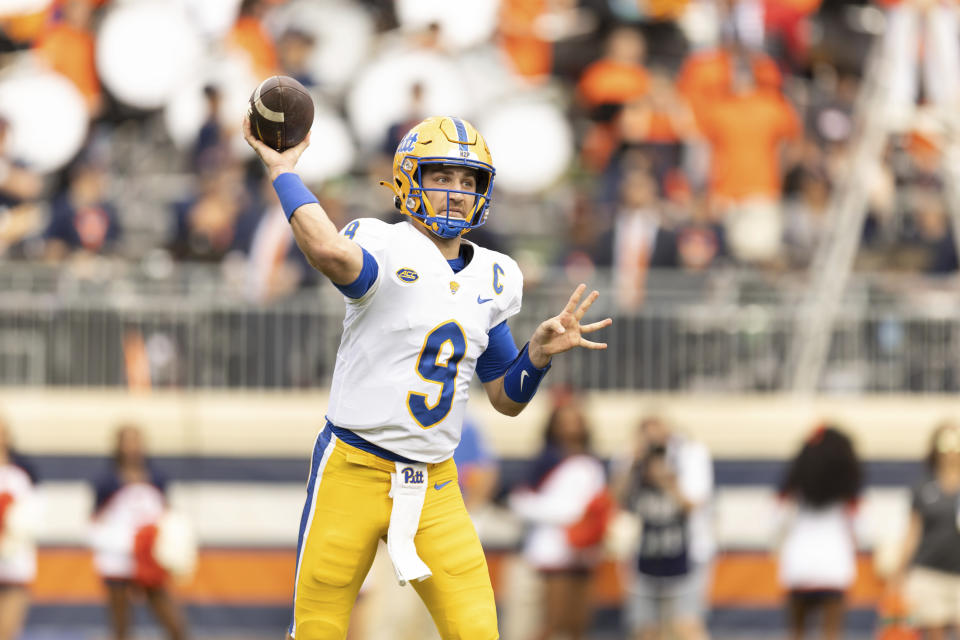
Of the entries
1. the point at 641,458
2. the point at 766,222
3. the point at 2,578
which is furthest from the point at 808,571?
the point at 2,578

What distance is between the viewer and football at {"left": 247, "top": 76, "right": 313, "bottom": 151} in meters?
5.31

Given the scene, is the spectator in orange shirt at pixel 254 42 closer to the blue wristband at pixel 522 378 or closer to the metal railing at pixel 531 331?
the metal railing at pixel 531 331

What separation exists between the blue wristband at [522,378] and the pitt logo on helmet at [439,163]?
20.5 inches

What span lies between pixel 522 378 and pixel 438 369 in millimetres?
354

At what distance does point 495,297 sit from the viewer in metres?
5.77

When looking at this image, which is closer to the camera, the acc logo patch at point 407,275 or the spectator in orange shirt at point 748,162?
the acc logo patch at point 407,275

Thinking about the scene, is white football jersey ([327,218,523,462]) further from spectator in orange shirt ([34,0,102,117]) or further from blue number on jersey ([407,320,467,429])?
spectator in orange shirt ([34,0,102,117])

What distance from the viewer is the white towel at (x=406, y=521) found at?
18.3ft

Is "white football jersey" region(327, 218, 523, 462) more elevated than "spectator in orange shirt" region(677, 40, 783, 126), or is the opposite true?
"spectator in orange shirt" region(677, 40, 783, 126)

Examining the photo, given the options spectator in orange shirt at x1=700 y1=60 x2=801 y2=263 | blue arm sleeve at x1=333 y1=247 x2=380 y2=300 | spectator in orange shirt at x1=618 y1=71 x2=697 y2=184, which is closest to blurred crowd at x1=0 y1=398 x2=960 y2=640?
spectator in orange shirt at x1=700 y1=60 x2=801 y2=263

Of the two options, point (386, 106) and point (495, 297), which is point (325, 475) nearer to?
point (495, 297)

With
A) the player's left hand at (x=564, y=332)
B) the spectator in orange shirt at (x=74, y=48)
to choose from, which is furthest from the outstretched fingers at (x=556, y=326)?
the spectator in orange shirt at (x=74, y=48)

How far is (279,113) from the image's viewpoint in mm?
5312

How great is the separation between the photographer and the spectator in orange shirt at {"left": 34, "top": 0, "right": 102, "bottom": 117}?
19.4 ft
